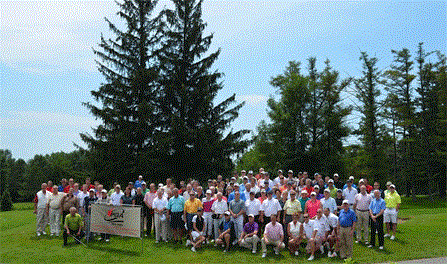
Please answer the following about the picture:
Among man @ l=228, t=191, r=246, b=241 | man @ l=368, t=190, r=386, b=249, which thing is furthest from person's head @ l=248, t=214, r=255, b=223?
man @ l=368, t=190, r=386, b=249

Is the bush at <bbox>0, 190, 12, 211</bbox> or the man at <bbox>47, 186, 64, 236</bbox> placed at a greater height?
the man at <bbox>47, 186, 64, 236</bbox>

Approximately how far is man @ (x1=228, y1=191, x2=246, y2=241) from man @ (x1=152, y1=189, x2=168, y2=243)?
2.50 metres

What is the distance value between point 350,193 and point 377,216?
4.50 feet

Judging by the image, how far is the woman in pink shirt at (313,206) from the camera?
12570 millimetres

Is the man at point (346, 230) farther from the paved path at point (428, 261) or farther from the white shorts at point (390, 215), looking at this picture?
the white shorts at point (390, 215)

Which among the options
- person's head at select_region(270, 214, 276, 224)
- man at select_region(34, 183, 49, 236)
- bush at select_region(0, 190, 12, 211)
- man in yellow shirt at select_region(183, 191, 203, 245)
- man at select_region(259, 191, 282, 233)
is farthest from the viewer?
bush at select_region(0, 190, 12, 211)

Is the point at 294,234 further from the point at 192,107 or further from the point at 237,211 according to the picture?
the point at 192,107

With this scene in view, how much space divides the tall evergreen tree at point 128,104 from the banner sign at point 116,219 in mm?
11223

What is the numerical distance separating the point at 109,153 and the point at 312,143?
19.9m

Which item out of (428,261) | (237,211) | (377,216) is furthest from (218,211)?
(428,261)

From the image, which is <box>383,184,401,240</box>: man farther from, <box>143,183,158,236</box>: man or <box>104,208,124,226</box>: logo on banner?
<box>104,208,124,226</box>: logo on banner

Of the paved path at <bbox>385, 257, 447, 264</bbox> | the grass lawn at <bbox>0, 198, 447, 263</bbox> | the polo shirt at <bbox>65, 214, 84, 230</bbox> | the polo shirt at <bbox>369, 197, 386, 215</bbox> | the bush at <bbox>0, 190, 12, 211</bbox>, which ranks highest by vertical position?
the polo shirt at <bbox>369, 197, 386, 215</bbox>

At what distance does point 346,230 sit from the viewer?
38.3ft

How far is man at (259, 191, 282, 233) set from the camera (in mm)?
12789
